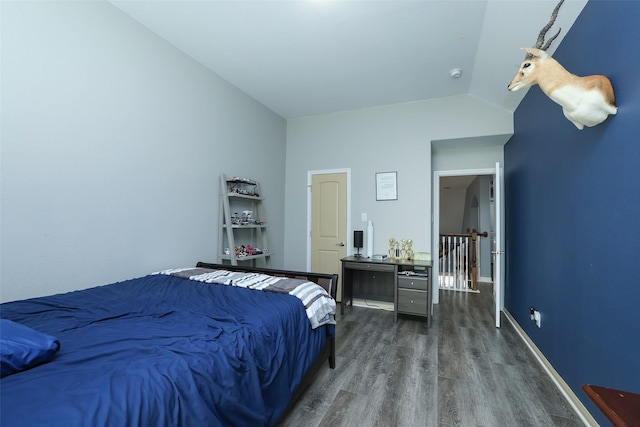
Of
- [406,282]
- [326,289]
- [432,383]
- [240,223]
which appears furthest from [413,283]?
[240,223]

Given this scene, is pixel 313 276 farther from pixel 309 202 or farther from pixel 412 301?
pixel 309 202

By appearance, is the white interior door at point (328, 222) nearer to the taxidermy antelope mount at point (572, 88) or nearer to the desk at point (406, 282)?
the desk at point (406, 282)

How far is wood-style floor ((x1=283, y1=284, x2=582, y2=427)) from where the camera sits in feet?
5.84

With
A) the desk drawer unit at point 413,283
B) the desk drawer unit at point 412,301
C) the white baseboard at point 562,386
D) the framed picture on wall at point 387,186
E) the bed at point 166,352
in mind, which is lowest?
the white baseboard at point 562,386

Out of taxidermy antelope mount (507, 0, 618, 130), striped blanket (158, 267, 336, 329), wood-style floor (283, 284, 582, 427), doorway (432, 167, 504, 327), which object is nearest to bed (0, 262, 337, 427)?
striped blanket (158, 267, 336, 329)

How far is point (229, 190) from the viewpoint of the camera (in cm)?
349

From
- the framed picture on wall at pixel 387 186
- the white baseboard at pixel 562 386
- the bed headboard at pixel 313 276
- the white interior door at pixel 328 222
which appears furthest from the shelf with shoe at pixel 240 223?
the white baseboard at pixel 562 386

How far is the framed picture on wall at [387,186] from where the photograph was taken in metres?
4.13

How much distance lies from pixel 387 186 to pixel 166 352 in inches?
142

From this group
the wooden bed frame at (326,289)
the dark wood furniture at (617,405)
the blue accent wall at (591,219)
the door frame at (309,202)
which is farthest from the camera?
the door frame at (309,202)

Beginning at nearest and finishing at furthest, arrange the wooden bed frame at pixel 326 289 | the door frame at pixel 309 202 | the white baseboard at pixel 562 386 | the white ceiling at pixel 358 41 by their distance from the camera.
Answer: the white baseboard at pixel 562 386
the wooden bed frame at pixel 326 289
the white ceiling at pixel 358 41
the door frame at pixel 309 202

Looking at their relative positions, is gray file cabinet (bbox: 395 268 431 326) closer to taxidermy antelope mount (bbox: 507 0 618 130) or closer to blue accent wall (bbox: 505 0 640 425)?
blue accent wall (bbox: 505 0 640 425)

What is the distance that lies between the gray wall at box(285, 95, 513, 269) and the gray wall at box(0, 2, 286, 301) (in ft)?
5.44

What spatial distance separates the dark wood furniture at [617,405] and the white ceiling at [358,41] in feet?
7.32
